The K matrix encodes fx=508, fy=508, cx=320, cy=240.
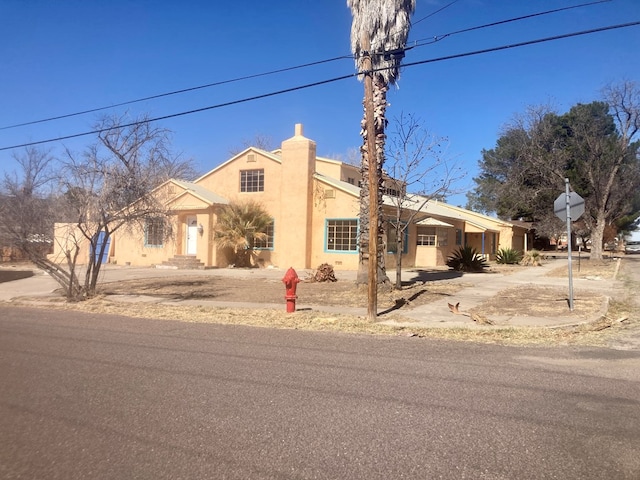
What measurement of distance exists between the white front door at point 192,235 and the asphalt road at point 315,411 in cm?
1812

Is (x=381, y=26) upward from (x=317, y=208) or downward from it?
upward

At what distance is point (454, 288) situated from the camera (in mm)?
16531

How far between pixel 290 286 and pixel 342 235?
1274 centimetres

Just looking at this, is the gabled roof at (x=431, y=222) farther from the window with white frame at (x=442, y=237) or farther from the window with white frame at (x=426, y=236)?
the window with white frame at (x=442, y=237)

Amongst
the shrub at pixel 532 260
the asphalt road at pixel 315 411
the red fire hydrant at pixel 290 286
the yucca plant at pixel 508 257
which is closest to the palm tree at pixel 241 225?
the red fire hydrant at pixel 290 286

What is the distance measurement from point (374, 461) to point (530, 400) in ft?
7.55

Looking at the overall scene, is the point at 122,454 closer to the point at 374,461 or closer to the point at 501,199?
the point at 374,461

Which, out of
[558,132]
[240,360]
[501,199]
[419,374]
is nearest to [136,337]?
[240,360]

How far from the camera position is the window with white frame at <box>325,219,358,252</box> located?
77.7ft

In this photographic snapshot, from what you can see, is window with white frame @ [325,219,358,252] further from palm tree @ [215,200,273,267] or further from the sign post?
the sign post

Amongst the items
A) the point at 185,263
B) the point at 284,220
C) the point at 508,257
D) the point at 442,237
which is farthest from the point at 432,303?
the point at 508,257

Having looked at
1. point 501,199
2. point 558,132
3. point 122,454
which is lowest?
point 122,454

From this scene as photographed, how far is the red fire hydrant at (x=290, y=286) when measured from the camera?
1132cm

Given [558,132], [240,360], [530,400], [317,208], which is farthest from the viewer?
[558,132]
